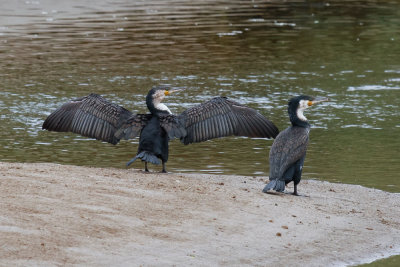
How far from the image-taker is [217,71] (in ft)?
77.5

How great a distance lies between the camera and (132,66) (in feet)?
81.3

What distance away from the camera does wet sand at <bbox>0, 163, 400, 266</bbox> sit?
26.1 ft

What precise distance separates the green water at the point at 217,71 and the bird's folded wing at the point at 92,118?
1.80 meters

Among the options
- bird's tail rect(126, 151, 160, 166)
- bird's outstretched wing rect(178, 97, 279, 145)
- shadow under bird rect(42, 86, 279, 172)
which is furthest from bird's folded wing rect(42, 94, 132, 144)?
bird's outstretched wing rect(178, 97, 279, 145)

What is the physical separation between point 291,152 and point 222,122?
1.39 m

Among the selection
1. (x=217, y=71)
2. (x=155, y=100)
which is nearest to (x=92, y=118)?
(x=155, y=100)

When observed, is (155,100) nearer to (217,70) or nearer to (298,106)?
(298,106)

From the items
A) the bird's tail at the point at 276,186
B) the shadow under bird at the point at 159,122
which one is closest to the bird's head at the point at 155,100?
the shadow under bird at the point at 159,122

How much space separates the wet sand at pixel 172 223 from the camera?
7969 millimetres

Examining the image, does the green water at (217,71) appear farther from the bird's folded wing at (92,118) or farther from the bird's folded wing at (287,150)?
the bird's folded wing at (287,150)

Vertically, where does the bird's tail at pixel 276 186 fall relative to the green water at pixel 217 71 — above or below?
above

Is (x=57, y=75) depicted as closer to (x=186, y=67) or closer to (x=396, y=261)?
(x=186, y=67)

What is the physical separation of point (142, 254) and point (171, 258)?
0.26 m

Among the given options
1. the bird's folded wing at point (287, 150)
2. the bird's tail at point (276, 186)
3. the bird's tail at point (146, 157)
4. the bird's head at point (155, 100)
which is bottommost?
the bird's tail at point (276, 186)
